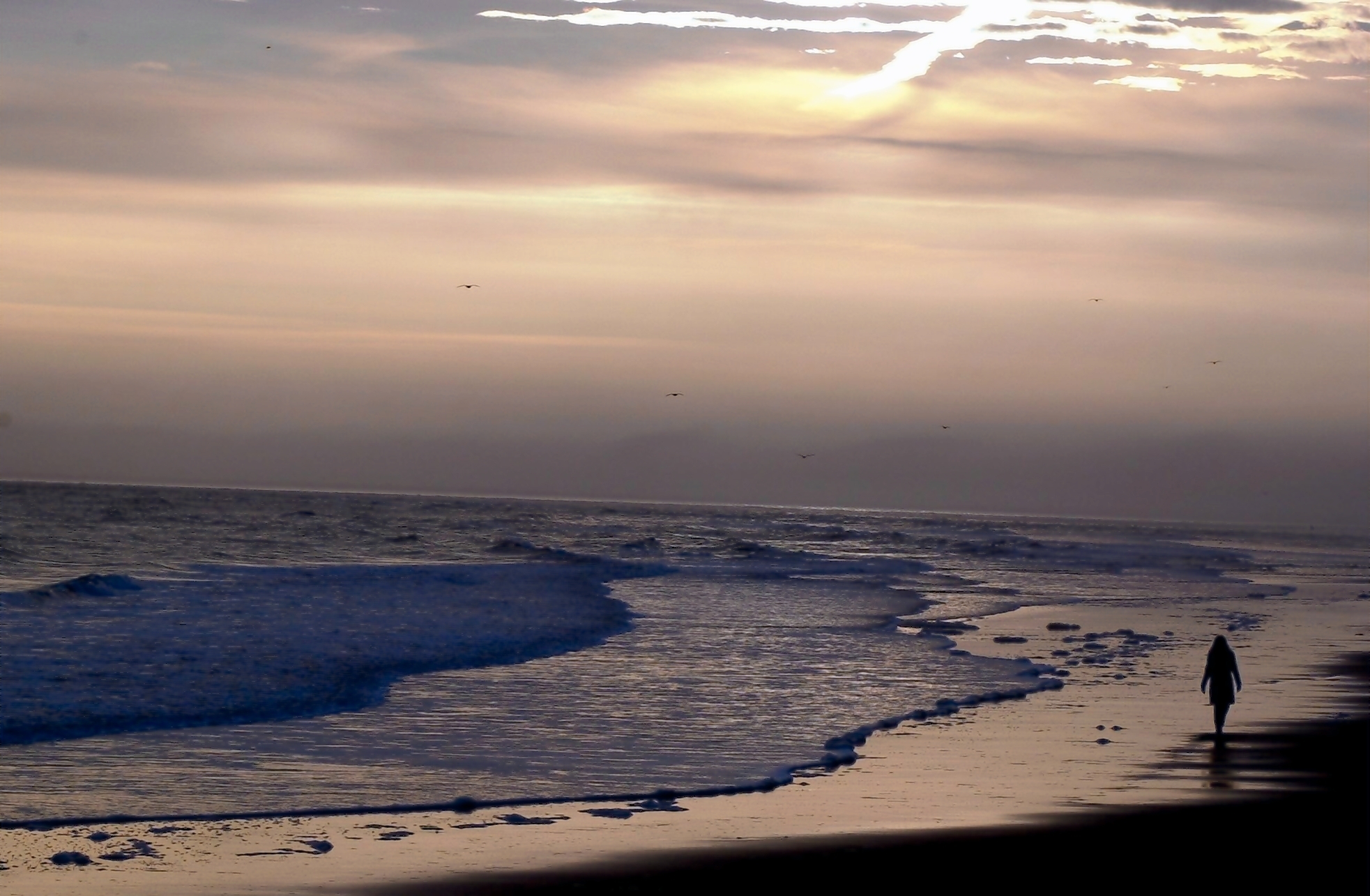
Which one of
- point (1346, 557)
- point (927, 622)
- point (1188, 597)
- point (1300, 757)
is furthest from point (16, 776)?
point (1346, 557)

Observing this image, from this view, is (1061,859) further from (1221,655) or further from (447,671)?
(447,671)

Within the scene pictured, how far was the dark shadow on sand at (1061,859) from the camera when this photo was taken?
8.70 m

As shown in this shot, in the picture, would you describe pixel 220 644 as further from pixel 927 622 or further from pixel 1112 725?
pixel 927 622

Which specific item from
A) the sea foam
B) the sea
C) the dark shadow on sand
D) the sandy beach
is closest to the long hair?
the sandy beach

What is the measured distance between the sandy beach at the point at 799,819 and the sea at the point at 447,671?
0.55 meters

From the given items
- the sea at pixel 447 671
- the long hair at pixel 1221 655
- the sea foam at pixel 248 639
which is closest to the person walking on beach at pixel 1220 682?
the long hair at pixel 1221 655

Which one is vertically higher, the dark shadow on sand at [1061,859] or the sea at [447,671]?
the dark shadow on sand at [1061,859]

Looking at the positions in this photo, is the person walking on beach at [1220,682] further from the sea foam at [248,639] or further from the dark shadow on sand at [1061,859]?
the sea foam at [248,639]

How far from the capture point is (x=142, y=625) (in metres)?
20.3

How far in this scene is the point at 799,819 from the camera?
414 inches

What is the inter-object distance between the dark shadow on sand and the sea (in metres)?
2.24

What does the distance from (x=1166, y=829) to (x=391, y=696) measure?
934cm

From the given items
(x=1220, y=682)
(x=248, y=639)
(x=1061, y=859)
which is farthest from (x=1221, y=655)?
(x=248, y=639)

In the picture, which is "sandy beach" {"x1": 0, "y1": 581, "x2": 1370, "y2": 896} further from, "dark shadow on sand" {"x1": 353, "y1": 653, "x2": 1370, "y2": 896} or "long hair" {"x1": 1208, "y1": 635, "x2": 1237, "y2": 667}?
"long hair" {"x1": 1208, "y1": 635, "x2": 1237, "y2": 667}
